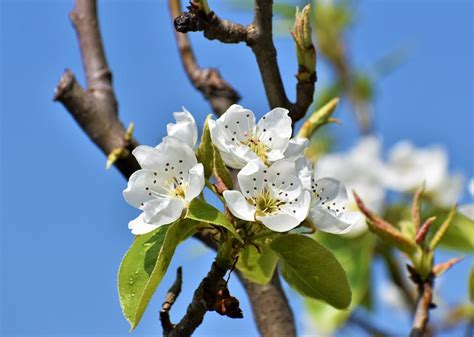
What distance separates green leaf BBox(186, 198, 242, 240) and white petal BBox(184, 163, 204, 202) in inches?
0.5

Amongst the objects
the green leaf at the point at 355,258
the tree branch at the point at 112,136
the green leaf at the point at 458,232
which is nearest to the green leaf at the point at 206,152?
the tree branch at the point at 112,136

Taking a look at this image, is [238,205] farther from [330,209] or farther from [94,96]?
[94,96]

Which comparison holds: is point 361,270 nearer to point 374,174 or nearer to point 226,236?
point 374,174

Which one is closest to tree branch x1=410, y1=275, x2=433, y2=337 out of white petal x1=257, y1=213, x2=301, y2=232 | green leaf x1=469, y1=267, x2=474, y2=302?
green leaf x1=469, y1=267, x2=474, y2=302

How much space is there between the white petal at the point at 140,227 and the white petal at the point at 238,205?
9cm

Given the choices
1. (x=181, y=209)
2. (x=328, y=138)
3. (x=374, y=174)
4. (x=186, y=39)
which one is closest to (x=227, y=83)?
(x=186, y=39)

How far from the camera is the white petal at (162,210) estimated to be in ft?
3.17

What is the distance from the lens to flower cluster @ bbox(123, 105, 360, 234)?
1.00 meters

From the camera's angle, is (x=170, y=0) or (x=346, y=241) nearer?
(x=170, y=0)

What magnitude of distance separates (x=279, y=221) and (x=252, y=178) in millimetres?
72

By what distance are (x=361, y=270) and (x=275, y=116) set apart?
119 cm

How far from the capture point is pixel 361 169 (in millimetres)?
2529

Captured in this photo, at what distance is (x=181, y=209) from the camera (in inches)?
38.6

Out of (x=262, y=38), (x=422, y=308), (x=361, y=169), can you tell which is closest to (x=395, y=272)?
(x=361, y=169)
